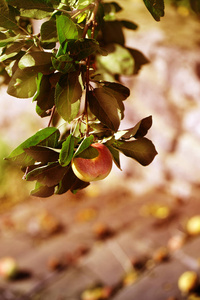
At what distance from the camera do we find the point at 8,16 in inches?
26.8

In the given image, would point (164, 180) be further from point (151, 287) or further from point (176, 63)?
point (151, 287)

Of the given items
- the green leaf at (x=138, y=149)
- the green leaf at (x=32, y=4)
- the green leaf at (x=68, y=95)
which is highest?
the green leaf at (x=32, y=4)

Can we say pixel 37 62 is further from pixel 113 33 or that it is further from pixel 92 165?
pixel 113 33

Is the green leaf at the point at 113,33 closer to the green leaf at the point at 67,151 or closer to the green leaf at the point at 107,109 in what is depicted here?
the green leaf at the point at 107,109

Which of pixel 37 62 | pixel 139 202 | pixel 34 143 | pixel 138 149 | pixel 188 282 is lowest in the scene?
pixel 139 202

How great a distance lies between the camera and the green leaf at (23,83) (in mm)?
675

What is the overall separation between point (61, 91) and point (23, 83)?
83 mm

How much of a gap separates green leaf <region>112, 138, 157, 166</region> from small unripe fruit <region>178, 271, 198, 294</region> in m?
1.19

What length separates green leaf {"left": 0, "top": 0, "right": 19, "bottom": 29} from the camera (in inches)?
26.0

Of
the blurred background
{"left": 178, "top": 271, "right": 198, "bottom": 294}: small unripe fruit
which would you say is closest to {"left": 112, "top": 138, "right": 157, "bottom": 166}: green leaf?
{"left": 178, "top": 271, "right": 198, "bottom": 294}: small unripe fruit

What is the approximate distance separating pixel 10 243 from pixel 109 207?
31.8 inches

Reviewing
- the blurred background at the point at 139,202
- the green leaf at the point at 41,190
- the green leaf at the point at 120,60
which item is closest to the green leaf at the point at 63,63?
the green leaf at the point at 41,190

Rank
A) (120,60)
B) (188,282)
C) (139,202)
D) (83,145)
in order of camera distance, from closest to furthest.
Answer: (83,145)
(120,60)
(188,282)
(139,202)

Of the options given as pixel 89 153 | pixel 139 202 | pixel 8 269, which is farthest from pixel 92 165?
pixel 139 202
